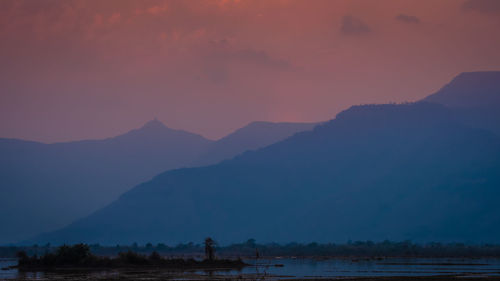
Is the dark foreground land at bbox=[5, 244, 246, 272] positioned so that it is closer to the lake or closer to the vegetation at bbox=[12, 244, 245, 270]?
the vegetation at bbox=[12, 244, 245, 270]

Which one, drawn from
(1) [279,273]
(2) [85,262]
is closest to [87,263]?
(2) [85,262]

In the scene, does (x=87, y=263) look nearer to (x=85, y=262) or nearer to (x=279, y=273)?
(x=85, y=262)

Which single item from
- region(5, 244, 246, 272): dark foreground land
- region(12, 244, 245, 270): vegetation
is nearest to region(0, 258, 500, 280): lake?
region(5, 244, 246, 272): dark foreground land

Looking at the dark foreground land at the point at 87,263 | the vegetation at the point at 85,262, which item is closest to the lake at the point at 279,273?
the dark foreground land at the point at 87,263

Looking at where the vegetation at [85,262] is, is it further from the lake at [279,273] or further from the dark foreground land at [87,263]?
the lake at [279,273]

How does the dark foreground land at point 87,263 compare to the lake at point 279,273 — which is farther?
the dark foreground land at point 87,263

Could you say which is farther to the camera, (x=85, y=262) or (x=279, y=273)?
(x=85, y=262)

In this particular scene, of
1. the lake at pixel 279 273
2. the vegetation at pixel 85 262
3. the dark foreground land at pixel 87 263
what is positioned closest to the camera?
the lake at pixel 279 273

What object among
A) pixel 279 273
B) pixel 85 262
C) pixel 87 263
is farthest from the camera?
pixel 85 262

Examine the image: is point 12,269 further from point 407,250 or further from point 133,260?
point 407,250

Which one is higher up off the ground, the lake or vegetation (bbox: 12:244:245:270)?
vegetation (bbox: 12:244:245:270)

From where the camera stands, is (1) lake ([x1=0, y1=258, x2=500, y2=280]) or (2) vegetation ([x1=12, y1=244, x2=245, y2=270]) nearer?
(1) lake ([x1=0, y1=258, x2=500, y2=280])

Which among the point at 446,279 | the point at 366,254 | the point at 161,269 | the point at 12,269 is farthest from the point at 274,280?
the point at 366,254

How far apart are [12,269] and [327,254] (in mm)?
92918
